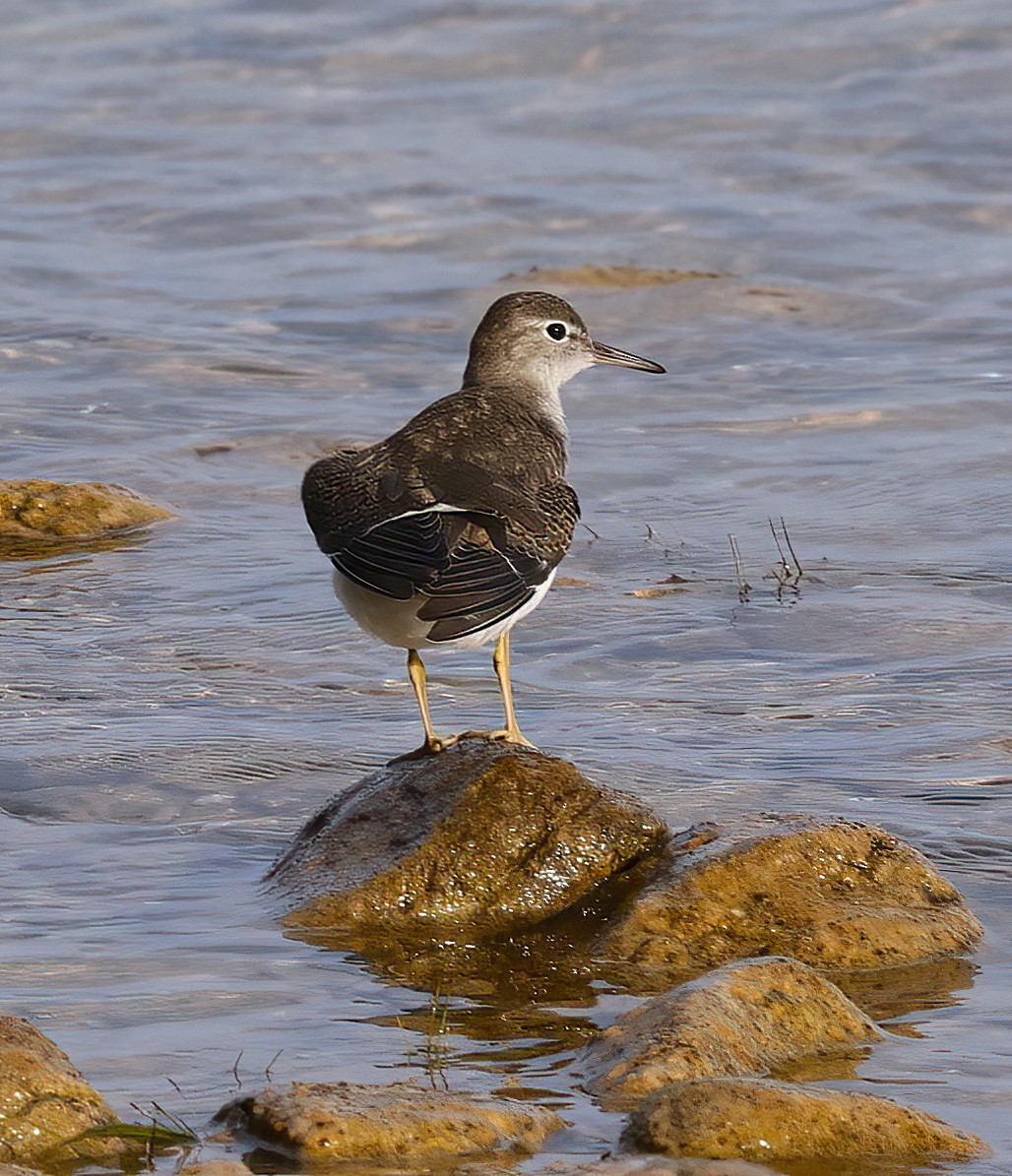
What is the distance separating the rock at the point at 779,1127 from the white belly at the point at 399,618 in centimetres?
184

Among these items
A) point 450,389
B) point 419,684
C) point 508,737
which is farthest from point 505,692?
point 450,389

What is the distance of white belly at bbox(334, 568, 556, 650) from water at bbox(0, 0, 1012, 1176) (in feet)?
2.59

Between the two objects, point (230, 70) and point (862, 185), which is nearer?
point (862, 185)

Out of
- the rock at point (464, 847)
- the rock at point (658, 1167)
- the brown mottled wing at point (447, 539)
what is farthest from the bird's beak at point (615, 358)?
the rock at point (658, 1167)

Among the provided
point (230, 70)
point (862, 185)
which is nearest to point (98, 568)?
point (862, 185)

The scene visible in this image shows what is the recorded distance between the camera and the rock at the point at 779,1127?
12.8ft

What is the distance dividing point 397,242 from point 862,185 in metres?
3.91

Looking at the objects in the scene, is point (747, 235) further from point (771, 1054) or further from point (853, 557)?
point (771, 1054)

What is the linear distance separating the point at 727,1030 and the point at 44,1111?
4.70 ft

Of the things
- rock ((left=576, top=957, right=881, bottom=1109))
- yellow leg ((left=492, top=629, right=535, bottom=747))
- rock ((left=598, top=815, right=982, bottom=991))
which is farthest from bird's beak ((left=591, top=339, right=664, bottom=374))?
rock ((left=576, top=957, right=881, bottom=1109))

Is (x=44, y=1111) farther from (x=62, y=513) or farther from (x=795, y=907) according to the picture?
(x=62, y=513)

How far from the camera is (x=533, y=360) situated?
24.3 feet

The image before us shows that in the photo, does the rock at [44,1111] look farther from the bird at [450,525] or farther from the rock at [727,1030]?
the bird at [450,525]

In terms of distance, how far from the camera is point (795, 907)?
5324mm
